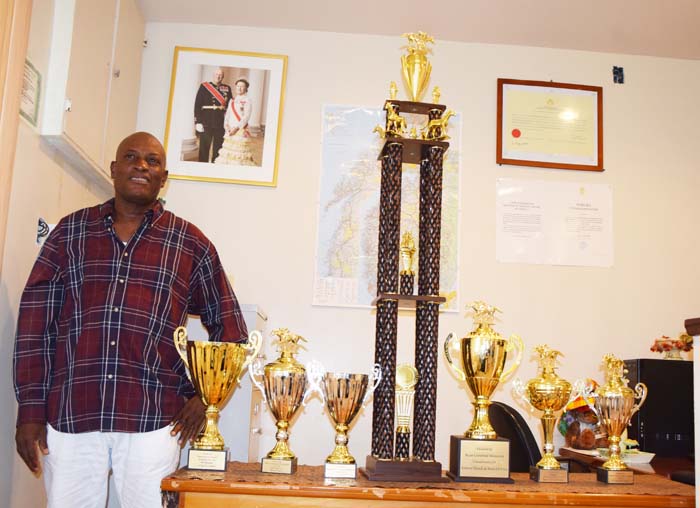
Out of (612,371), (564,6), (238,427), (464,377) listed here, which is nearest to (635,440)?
(612,371)

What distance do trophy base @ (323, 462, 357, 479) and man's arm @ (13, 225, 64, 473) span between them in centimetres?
81

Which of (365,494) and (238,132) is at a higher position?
(238,132)

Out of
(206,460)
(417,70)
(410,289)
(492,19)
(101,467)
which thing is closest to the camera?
(206,460)

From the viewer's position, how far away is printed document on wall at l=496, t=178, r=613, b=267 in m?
3.86

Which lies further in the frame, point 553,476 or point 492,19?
point 492,19

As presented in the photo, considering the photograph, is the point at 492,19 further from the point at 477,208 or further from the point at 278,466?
the point at 278,466

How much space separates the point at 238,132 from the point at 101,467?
2173 mm

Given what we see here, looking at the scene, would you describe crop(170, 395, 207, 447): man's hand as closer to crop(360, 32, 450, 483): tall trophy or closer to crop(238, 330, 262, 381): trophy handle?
crop(238, 330, 262, 381): trophy handle

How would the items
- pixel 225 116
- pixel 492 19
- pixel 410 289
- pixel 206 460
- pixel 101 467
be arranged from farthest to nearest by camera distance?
1. pixel 225 116
2. pixel 492 19
3. pixel 410 289
4. pixel 101 467
5. pixel 206 460

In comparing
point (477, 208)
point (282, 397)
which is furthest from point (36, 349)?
point (477, 208)

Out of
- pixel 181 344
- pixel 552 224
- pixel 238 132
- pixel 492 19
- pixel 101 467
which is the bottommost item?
pixel 101 467

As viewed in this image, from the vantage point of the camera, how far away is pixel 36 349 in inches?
82.7

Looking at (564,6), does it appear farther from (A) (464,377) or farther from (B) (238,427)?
(B) (238,427)

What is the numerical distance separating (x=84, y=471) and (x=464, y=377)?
112 centimetres
